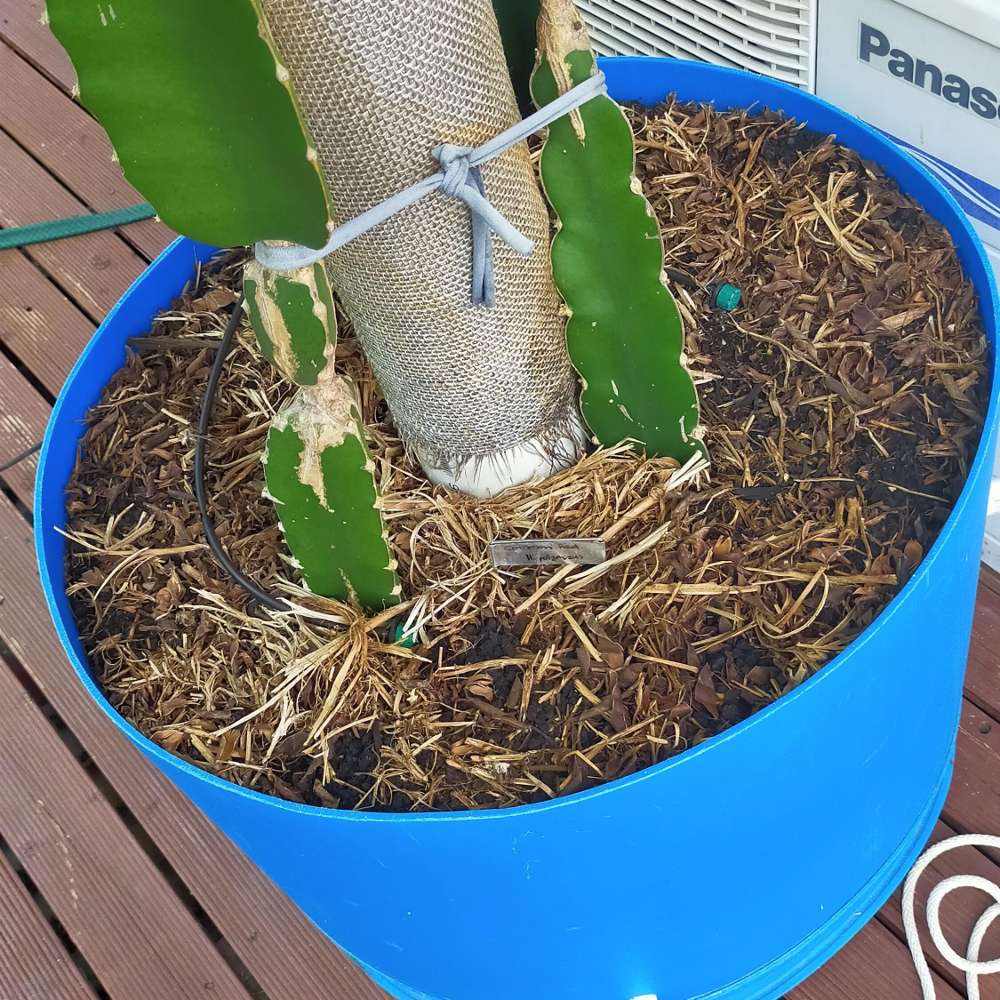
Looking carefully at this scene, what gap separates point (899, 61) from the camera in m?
Result: 0.88

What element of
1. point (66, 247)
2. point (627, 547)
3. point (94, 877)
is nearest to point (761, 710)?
point (627, 547)

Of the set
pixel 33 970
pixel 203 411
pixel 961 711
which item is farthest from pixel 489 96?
pixel 33 970

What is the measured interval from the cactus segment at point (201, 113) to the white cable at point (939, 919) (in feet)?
2.84

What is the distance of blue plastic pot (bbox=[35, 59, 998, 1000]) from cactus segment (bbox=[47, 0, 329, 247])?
355 millimetres

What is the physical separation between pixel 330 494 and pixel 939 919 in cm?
75

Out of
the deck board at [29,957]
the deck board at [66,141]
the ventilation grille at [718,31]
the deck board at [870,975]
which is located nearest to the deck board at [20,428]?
the deck board at [66,141]

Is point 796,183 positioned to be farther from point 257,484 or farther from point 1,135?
point 1,135

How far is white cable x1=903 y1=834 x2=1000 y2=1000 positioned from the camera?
981mm

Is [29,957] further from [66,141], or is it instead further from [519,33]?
[66,141]

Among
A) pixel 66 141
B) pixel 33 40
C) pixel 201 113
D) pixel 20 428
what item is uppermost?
pixel 201 113

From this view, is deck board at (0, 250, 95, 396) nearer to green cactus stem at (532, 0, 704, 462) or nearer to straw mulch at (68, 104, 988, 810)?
straw mulch at (68, 104, 988, 810)

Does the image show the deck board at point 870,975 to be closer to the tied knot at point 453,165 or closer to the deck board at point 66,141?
the tied knot at point 453,165

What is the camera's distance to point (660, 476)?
0.85 meters

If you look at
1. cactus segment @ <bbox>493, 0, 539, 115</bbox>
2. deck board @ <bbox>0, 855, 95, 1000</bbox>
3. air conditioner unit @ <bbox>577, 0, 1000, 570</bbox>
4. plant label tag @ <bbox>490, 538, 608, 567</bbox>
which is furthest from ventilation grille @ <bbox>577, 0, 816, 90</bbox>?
deck board @ <bbox>0, 855, 95, 1000</bbox>
